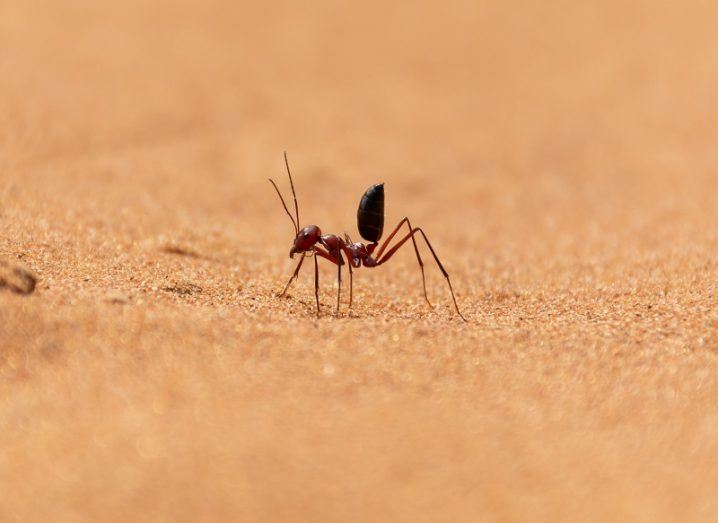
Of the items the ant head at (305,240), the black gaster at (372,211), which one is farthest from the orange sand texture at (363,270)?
the black gaster at (372,211)

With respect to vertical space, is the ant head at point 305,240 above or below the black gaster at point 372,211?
below

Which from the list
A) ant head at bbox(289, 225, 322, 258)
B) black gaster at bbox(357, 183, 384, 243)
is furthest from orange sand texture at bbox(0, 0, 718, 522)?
black gaster at bbox(357, 183, 384, 243)

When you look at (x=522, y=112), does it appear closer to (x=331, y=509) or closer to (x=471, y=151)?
(x=471, y=151)

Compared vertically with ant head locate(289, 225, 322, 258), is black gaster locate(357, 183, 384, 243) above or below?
above

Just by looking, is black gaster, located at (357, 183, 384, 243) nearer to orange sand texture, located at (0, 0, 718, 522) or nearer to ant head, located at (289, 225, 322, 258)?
ant head, located at (289, 225, 322, 258)

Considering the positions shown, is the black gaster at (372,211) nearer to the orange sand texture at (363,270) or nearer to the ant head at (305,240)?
the ant head at (305,240)
